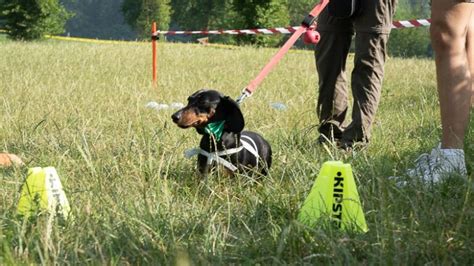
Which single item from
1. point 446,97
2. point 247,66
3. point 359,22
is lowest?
point 247,66

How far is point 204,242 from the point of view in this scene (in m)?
1.99

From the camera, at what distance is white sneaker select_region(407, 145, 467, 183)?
270 cm

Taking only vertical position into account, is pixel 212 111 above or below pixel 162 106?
above

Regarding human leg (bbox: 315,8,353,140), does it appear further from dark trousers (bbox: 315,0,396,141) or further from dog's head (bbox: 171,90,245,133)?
dog's head (bbox: 171,90,245,133)

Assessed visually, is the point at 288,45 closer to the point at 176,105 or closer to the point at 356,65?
the point at 356,65

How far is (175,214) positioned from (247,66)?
9.45 meters

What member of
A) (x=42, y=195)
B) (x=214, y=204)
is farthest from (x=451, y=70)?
(x=42, y=195)

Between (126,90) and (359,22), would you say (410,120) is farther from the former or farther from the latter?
(126,90)

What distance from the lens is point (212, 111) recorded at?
3.19 meters

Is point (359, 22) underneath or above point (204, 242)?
above

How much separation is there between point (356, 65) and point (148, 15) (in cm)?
6244

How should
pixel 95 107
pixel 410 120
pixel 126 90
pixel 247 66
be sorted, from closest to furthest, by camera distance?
pixel 410 120, pixel 95 107, pixel 126 90, pixel 247 66

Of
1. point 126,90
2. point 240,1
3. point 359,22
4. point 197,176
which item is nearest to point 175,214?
point 197,176

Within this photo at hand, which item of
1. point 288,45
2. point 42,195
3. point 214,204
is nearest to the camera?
point 42,195
